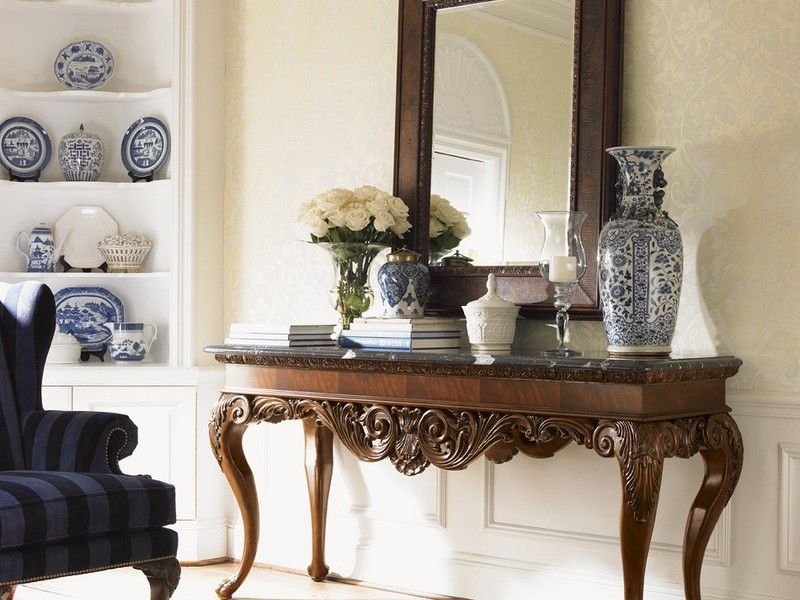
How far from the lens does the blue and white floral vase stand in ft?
10.7

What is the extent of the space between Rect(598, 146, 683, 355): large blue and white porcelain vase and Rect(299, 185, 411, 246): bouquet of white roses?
0.74m

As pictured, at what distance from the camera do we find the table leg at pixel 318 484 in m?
3.69

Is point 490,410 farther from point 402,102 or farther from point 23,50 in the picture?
point 23,50

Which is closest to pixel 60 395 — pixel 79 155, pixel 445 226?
pixel 79 155

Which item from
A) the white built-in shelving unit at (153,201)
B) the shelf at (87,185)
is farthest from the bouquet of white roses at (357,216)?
the shelf at (87,185)

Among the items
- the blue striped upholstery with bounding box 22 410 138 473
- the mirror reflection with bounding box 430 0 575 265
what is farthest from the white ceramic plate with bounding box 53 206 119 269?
the mirror reflection with bounding box 430 0 575 265

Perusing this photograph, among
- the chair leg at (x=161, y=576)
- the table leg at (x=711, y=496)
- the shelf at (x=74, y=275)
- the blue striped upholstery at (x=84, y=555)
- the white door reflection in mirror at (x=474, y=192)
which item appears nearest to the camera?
the blue striped upholstery at (x=84, y=555)

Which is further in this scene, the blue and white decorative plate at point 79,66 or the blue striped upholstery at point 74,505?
the blue and white decorative plate at point 79,66

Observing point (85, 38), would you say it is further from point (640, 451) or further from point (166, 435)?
point (640, 451)

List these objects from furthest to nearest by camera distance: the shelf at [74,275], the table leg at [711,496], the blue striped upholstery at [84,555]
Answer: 1. the shelf at [74,275]
2. the table leg at [711,496]
3. the blue striped upholstery at [84,555]

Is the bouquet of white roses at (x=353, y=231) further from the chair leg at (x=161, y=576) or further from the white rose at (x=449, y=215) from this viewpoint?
the chair leg at (x=161, y=576)

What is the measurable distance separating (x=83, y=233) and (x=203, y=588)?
145 cm

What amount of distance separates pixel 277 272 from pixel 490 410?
1.42 metres

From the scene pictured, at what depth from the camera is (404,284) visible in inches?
129
